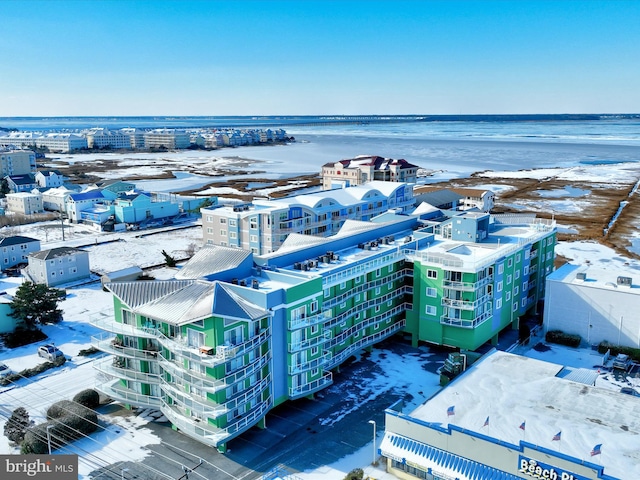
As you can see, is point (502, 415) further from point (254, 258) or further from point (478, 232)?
point (478, 232)

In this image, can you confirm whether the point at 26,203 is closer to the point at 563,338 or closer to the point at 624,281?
the point at 563,338

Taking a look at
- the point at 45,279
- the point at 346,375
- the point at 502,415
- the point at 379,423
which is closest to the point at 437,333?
the point at 346,375

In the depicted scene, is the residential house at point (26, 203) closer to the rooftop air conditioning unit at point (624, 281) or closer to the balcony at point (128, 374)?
the balcony at point (128, 374)

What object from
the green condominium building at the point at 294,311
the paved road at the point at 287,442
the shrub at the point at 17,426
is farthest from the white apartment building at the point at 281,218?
the shrub at the point at 17,426

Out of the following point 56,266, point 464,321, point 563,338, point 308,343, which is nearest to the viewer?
point 308,343

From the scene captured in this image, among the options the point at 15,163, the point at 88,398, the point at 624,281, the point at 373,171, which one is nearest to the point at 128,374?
the point at 88,398

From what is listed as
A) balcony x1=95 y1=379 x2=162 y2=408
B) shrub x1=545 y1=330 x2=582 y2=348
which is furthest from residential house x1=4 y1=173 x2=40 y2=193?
shrub x1=545 y1=330 x2=582 y2=348

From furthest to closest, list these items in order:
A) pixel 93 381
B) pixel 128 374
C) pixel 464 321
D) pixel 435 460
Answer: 1. pixel 464 321
2. pixel 93 381
3. pixel 128 374
4. pixel 435 460
